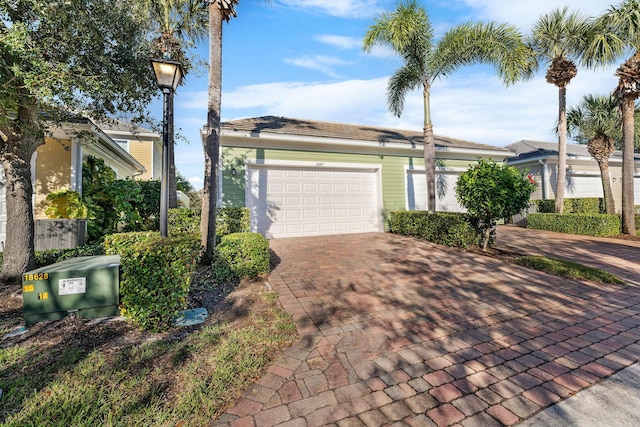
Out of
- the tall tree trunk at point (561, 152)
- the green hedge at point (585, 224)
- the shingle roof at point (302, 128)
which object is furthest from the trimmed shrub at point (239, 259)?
the tall tree trunk at point (561, 152)

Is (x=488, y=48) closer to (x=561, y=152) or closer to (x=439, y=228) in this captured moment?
(x=439, y=228)

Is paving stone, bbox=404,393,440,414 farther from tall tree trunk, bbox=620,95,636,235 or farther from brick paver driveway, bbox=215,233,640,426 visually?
tall tree trunk, bbox=620,95,636,235

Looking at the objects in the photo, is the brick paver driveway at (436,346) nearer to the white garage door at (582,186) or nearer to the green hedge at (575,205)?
the green hedge at (575,205)

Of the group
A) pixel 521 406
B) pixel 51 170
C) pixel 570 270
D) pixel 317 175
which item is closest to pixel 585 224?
pixel 570 270

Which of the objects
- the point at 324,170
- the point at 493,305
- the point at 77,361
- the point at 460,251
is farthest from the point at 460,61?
the point at 77,361

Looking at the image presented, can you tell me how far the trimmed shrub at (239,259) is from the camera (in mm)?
4789

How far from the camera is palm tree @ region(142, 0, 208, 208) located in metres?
7.91

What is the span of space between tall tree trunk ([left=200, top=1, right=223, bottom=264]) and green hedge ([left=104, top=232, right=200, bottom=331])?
2241mm

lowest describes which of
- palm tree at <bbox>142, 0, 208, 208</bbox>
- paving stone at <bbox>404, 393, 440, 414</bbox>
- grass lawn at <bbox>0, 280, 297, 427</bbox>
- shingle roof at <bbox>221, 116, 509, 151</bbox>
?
paving stone at <bbox>404, 393, 440, 414</bbox>

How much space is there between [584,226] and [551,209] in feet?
9.99

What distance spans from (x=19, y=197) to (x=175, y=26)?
22.0 ft

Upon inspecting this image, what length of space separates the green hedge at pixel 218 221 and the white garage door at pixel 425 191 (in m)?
6.49

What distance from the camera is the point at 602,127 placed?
13.1 meters

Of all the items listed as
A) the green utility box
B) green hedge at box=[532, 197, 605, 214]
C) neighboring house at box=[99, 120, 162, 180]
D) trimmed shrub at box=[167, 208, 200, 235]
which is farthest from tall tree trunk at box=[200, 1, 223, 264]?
green hedge at box=[532, 197, 605, 214]
